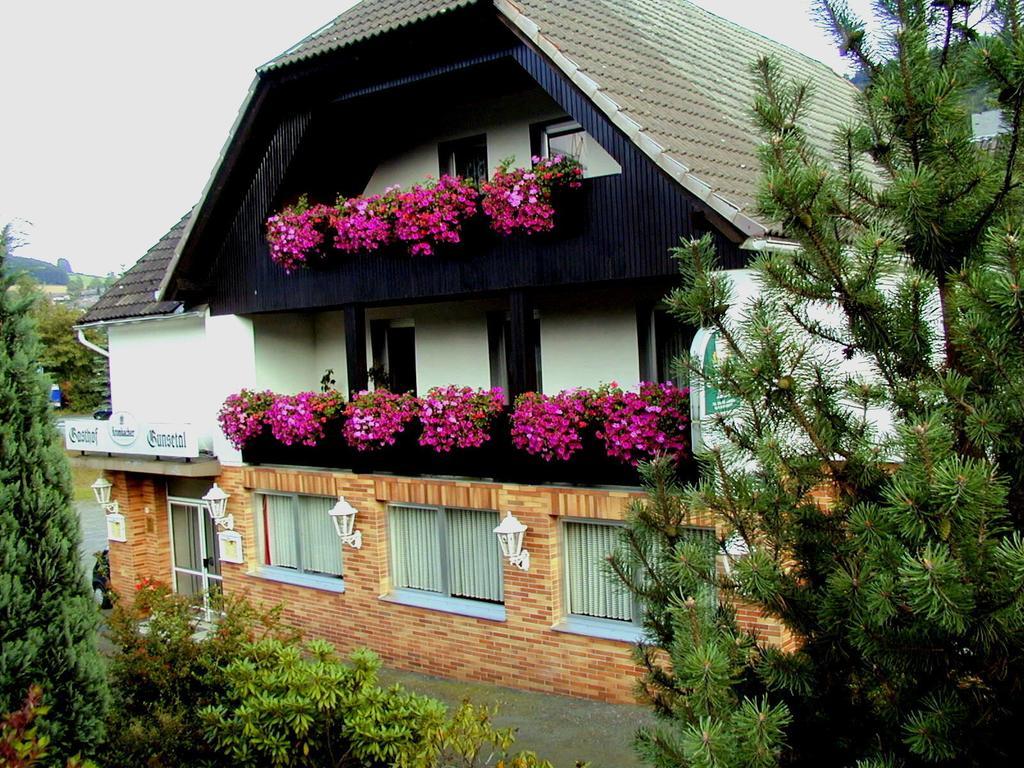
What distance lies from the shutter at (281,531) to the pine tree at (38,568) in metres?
7.73

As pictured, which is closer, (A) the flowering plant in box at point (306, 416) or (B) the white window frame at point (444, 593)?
(B) the white window frame at point (444, 593)

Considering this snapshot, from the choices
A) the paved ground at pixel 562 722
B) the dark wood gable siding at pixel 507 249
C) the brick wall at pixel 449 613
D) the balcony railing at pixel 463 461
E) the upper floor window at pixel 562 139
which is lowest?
the paved ground at pixel 562 722

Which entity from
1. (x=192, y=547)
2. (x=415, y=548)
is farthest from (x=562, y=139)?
(x=192, y=547)

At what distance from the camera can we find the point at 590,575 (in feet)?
38.3

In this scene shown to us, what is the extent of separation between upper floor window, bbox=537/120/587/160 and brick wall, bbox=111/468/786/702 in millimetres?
4105

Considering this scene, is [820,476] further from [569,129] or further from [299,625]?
[299,625]

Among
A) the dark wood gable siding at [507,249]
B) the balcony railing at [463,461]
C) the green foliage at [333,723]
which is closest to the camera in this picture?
the green foliage at [333,723]

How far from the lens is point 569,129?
12.2m

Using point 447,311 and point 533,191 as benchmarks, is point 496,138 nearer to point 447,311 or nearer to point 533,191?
point 533,191

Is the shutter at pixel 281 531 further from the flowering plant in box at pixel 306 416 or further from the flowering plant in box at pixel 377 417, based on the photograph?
the flowering plant in box at pixel 377 417

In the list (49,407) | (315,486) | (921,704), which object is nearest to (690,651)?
(921,704)

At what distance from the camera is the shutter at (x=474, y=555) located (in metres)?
12.5

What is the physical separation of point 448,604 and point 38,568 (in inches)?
262

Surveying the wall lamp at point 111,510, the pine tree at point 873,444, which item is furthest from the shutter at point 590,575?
the wall lamp at point 111,510
